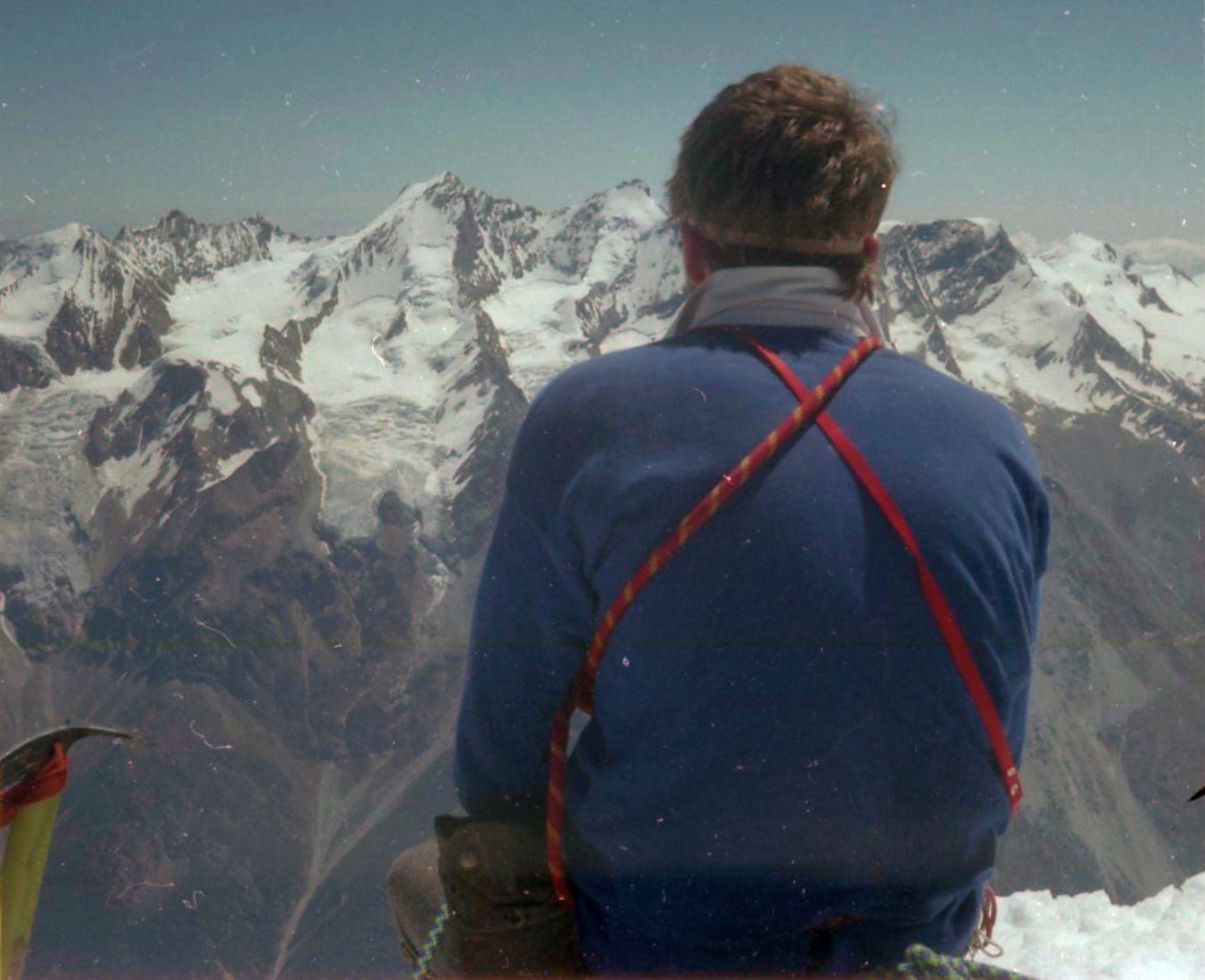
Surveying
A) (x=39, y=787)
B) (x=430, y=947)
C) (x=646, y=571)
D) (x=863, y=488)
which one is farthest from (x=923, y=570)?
(x=39, y=787)

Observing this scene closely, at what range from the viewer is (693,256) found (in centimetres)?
109

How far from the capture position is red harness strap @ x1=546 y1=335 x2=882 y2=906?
930 mm

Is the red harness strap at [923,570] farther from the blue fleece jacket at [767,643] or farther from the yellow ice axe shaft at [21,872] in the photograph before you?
the yellow ice axe shaft at [21,872]

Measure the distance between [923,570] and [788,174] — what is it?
0.44 metres

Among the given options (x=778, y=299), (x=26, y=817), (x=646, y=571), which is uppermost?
(x=778, y=299)

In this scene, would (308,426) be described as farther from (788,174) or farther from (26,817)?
(788,174)

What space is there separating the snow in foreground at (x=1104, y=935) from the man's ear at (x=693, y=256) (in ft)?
5.96

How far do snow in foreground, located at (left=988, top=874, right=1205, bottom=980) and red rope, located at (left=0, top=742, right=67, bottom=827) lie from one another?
194cm

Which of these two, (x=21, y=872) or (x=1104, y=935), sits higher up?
(x=21, y=872)

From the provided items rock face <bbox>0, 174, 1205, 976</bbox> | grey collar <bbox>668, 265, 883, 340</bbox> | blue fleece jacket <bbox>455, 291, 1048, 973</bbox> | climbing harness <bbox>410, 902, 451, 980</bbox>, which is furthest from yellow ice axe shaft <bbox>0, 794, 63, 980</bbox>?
grey collar <bbox>668, 265, 883, 340</bbox>

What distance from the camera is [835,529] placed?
94 cm

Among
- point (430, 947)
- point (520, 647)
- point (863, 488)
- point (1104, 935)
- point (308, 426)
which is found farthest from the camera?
point (308, 426)

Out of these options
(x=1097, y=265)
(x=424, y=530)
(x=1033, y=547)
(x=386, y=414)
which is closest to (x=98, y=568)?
(x=424, y=530)

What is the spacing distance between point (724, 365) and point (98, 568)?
575cm
